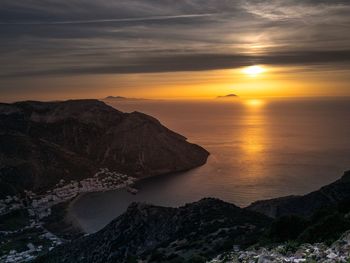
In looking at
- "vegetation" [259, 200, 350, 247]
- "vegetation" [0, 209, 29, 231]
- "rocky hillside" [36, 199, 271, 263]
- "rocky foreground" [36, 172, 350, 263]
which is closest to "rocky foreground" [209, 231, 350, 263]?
"rocky foreground" [36, 172, 350, 263]

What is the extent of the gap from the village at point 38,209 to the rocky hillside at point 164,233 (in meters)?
27.9

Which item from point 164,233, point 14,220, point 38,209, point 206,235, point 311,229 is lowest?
point 38,209

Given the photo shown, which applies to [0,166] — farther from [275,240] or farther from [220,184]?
[275,240]

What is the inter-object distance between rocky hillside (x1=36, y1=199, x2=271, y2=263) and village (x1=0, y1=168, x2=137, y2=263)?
1098 inches

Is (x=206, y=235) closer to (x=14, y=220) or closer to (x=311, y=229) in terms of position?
(x=311, y=229)

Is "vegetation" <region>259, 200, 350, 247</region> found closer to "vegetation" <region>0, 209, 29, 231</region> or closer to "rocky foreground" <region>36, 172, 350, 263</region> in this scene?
"rocky foreground" <region>36, 172, 350, 263</region>

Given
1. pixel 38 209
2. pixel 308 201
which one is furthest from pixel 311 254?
pixel 38 209

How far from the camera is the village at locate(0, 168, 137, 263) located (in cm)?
11162

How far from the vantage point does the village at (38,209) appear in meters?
112

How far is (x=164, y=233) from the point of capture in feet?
226

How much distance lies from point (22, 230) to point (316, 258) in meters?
130

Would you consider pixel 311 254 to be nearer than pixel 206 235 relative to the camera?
Yes

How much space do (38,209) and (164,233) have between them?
337 feet

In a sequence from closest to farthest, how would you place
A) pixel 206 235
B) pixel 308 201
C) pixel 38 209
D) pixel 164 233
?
pixel 206 235, pixel 164 233, pixel 308 201, pixel 38 209
